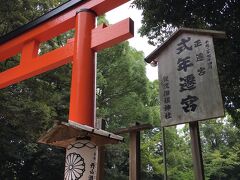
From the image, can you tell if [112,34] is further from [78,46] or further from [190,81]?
[190,81]

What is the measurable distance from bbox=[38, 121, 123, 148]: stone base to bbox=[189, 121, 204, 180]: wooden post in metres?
0.83

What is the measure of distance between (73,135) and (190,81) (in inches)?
61.2

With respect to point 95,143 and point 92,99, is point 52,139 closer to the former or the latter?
point 95,143

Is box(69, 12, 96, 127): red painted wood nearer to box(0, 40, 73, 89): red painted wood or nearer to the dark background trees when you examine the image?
box(0, 40, 73, 89): red painted wood

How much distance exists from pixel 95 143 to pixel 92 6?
2.60m

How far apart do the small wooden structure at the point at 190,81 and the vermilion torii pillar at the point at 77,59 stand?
81 centimetres

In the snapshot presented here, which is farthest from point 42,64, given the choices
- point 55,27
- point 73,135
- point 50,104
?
point 50,104

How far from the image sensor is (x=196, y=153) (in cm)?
325

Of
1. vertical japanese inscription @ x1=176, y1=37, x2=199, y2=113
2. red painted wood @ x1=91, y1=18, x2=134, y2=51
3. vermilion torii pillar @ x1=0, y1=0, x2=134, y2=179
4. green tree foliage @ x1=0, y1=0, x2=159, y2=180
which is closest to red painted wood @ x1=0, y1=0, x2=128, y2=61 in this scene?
vermilion torii pillar @ x1=0, y1=0, x2=134, y2=179

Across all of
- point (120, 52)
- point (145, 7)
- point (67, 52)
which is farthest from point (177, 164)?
point (67, 52)

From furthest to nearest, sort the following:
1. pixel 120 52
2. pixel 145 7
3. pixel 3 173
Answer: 1. pixel 120 52
2. pixel 3 173
3. pixel 145 7

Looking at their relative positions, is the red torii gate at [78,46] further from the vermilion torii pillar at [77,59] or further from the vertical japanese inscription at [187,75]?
the vertical japanese inscription at [187,75]

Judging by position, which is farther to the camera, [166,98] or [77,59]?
[77,59]

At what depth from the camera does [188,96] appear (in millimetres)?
3541
